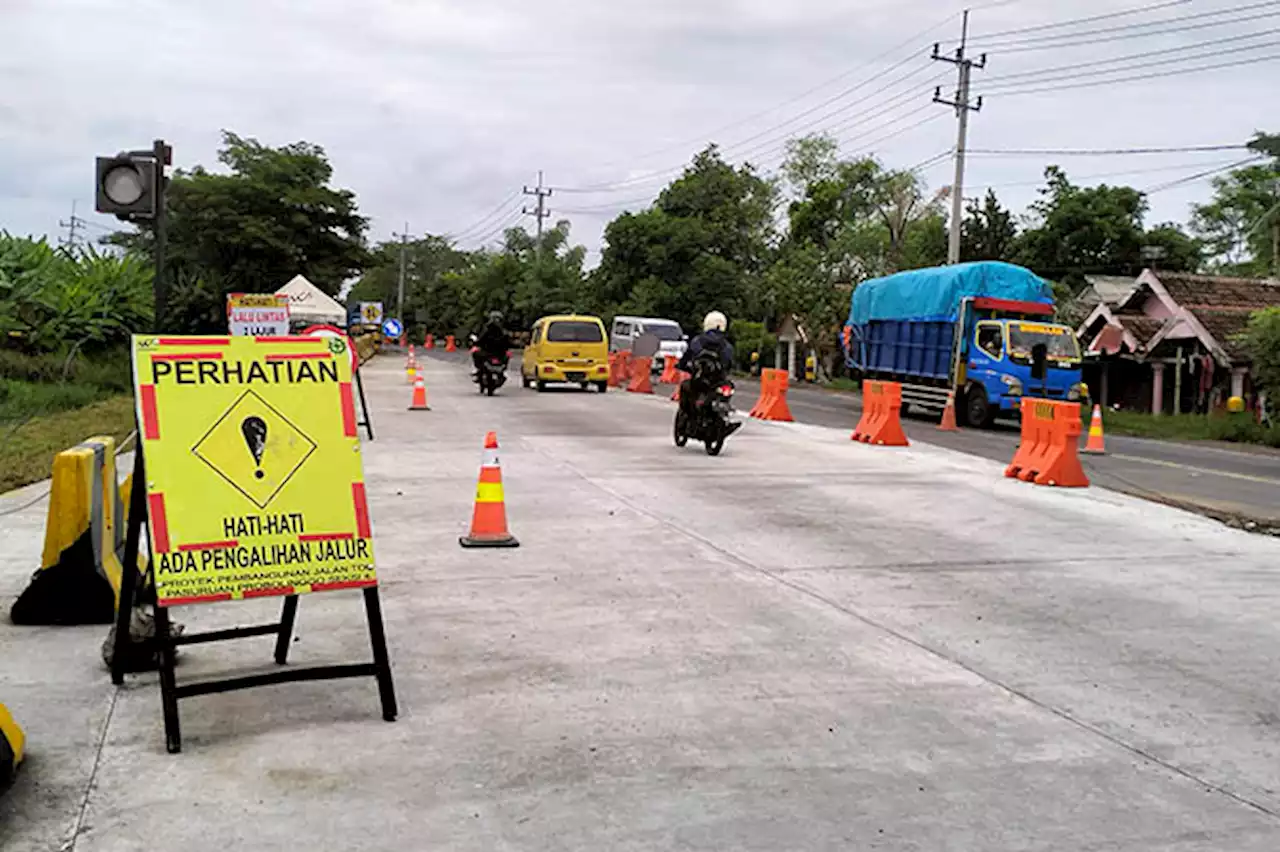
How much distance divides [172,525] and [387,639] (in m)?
1.76

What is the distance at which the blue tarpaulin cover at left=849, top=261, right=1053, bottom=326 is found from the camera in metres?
25.5

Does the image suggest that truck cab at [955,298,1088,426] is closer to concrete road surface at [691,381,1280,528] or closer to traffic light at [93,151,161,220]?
concrete road surface at [691,381,1280,528]

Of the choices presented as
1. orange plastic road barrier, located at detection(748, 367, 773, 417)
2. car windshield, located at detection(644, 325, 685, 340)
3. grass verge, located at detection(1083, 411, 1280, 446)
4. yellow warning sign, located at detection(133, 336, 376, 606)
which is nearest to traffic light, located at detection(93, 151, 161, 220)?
yellow warning sign, located at detection(133, 336, 376, 606)

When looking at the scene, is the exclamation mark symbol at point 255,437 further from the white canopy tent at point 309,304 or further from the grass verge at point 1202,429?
the white canopy tent at point 309,304

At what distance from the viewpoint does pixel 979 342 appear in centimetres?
2511

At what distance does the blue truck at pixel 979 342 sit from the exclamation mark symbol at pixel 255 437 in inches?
818

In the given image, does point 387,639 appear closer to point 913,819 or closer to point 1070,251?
point 913,819

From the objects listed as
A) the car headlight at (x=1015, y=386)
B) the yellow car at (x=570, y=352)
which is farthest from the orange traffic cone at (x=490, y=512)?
the yellow car at (x=570, y=352)

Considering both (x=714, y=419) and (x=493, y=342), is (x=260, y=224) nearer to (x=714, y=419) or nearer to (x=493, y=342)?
(x=493, y=342)

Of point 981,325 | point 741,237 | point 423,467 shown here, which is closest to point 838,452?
point 423,467

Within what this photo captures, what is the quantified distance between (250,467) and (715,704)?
2.26m

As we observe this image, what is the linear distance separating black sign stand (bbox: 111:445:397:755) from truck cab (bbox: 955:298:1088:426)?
2041 cm

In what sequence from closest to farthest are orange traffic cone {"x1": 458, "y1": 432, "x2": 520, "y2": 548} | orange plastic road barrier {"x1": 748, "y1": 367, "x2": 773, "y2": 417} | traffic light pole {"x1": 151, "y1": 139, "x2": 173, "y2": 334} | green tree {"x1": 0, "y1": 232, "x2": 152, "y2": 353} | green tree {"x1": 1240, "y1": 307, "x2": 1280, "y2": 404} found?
traffic light pole {"x1": 151, "y1": 139, "x2": 173, "y2": 334}, orange traffic cone {"x1": 458, "y1": 432, "x2": 520, "y2": 548}, orange plastic road barrier {"x1": 748, "y1": 367, "x2": 773, "y2": 417}, green tree {"x1": 1240, "y1": 307, "x2": 1280, "y2": 404}, green tree {"x1": 0, "y1": 232, "x2": 152, "y2": 353}

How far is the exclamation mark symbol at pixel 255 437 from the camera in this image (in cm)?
528
